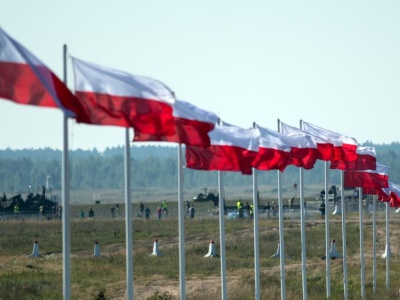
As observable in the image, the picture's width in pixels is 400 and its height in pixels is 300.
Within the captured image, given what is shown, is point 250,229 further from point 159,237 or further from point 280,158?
point 280,158

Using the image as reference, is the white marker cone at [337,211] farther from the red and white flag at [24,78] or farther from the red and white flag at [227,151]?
the red and white flag at [24,78]

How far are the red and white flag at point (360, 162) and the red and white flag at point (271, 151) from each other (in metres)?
5.79

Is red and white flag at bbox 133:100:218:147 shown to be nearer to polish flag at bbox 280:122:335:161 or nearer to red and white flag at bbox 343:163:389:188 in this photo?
polish flag at bbox 280:122:335:161

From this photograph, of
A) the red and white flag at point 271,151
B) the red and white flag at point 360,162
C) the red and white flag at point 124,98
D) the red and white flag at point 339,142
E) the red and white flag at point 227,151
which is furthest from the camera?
the red and white flag at point 360,162

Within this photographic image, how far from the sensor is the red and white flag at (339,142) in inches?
1366

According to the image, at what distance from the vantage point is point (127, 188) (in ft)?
69.8

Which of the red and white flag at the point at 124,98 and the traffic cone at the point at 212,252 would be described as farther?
the traffic cone at the point at 212,252

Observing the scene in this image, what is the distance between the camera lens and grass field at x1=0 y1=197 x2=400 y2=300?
38.2 meters

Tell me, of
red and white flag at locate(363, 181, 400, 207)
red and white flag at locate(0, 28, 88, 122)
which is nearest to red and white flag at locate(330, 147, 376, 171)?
red and white flag at locate(363, 181, 400, 207)

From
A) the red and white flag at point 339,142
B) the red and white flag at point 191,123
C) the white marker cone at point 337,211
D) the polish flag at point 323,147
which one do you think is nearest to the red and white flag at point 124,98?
the red and white flag at point 191,123

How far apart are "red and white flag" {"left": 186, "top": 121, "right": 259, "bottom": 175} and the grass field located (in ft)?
21.8

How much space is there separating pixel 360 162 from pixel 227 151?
1123 cm

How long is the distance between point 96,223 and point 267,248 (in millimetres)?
20413

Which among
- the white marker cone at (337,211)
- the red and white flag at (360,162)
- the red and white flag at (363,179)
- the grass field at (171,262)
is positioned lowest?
the grass field at (171,262)
